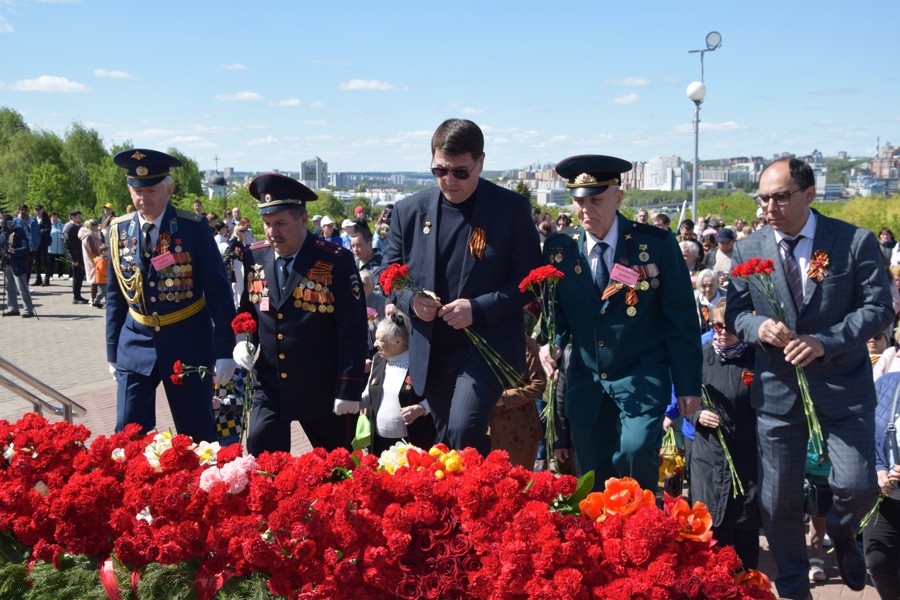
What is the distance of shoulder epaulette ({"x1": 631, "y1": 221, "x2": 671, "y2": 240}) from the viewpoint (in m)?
4.43

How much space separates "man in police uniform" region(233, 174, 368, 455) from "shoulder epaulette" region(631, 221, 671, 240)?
166 centimetres

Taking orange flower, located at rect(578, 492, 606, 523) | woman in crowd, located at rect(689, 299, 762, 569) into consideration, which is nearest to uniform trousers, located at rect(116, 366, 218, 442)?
woman in crowd, located at rect(689, 299, 762, 569)

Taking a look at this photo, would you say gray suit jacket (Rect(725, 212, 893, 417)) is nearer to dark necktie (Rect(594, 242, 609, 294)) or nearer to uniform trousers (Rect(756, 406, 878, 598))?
uniform trousers (Rect(756, 406, 878, 598))

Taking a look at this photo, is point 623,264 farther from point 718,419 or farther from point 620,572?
point 620,572

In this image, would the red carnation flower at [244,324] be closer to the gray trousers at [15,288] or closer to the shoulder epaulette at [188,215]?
the shoulder epaulette at [188,215]

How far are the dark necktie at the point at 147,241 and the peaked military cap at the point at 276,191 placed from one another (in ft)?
2.88

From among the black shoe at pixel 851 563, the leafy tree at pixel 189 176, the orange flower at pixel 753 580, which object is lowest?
the black shoe at pixel 851 563

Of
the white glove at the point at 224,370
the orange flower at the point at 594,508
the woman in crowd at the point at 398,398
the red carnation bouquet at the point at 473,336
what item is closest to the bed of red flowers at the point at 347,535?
the orange flower at the point at 594,508

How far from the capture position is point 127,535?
9.20 ft

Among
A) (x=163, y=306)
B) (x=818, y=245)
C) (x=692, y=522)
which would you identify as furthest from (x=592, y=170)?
(x=163, y=306)

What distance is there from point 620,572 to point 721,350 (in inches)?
107

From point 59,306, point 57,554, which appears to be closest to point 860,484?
point 57,554

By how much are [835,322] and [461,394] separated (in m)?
1.86

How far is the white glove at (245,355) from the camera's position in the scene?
15.9 ft
